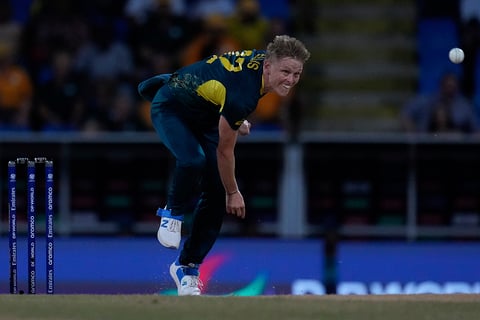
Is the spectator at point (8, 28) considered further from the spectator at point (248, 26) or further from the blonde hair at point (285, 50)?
the blonde hair at point (285, 50)

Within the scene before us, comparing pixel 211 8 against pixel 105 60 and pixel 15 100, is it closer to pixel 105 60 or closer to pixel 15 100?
pixel 105 60

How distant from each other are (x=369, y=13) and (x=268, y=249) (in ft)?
13.2

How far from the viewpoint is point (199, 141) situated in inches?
353

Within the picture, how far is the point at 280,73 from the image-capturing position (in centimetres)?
841

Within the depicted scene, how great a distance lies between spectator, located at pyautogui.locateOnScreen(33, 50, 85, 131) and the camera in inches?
582

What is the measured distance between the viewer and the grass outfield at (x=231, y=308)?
24.4 ft

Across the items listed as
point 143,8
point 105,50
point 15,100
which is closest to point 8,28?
point 15,100

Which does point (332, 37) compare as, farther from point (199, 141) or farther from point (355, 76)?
point (199, 141)

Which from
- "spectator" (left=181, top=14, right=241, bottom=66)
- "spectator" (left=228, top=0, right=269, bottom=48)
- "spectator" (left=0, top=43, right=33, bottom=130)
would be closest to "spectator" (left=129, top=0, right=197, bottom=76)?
"spectator" (left=181, top=14, right=241, bottom=66)

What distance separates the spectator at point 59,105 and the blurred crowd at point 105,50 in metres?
0.01

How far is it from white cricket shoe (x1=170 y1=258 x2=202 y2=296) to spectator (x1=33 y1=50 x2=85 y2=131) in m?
5.87

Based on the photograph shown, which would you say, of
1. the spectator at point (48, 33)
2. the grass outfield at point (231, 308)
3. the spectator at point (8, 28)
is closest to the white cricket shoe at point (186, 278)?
the grass outfield at point (231, 308)

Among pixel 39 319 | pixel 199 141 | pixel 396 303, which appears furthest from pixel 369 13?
pixel 39 319

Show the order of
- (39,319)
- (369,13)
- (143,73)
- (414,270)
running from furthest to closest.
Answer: (369,13) < (143,73) < (414,270) < (39,319)
